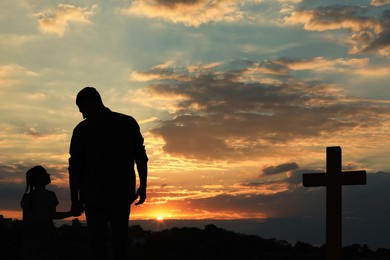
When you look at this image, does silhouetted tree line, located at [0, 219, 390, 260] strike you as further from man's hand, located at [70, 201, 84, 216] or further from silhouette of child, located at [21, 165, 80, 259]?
man's hand, located at [70, 201, 84, 216]

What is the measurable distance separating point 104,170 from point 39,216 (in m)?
3.20

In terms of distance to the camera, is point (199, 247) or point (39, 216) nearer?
point (39, 216)

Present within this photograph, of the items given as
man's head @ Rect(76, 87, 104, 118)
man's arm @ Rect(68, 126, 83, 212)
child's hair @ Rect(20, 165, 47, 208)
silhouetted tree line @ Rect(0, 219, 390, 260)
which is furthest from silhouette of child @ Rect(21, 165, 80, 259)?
silhouetted tree line @ Rect(0, 219, 390, 260)

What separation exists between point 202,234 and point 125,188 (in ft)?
40.7

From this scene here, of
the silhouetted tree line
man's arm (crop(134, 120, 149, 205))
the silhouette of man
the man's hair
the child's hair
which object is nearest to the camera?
the silhouette of man

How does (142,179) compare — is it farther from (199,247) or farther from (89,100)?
(199,247)

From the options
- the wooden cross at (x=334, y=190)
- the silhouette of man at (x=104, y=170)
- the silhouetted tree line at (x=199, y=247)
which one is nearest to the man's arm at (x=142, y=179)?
the silhouette of man at (x=104, y=170)

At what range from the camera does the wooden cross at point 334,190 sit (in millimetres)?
12836

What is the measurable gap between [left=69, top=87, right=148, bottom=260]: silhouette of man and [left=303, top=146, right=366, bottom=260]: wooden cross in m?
5.33

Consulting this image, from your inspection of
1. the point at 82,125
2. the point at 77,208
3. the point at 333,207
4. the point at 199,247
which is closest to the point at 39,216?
Result: the point at 77,208

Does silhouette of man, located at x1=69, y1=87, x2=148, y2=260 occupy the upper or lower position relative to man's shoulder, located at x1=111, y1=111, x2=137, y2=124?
lower

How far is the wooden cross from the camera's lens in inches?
505

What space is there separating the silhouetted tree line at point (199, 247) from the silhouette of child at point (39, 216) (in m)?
6.57

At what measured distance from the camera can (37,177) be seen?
11.1m
